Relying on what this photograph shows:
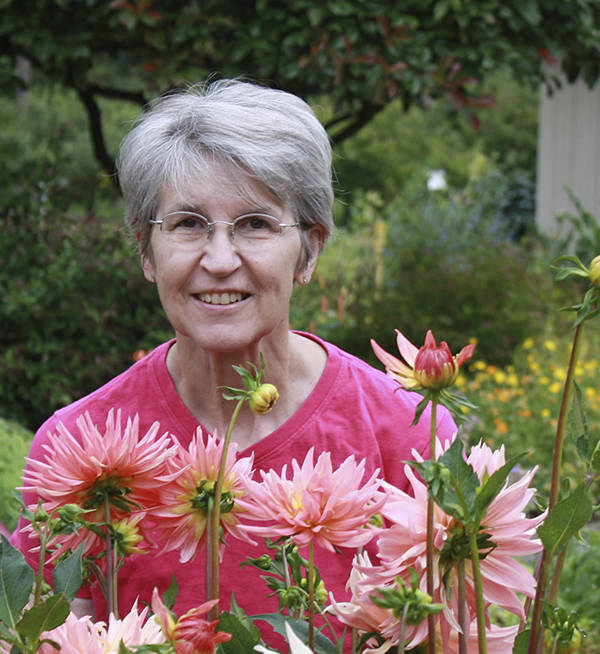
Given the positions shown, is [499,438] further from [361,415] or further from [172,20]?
[361,415]

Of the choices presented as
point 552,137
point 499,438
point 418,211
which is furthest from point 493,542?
point 552,137

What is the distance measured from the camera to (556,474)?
675mm

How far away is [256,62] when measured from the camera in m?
3.92

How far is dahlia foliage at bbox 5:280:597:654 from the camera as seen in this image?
617mm

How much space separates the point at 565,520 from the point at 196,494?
27cm

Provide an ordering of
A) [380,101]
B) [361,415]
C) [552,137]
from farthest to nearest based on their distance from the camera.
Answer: [552,137] → [380,101] → [361,415]

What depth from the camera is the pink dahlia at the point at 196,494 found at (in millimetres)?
730

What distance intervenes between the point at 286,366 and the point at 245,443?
16 cm

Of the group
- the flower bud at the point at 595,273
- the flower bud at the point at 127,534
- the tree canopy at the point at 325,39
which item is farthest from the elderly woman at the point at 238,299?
the tree canopy at the point at 325,39

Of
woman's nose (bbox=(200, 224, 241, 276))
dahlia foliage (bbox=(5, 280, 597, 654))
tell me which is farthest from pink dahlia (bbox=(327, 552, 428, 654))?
woman's nose (bbox=(200, 224, 241, 276))

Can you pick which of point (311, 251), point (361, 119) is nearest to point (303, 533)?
point (311, 251)

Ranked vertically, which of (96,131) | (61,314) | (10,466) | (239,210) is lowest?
(10,466)

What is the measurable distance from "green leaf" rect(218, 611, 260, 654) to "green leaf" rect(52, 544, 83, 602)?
11 centimetres

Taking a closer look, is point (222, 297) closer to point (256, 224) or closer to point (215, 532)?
point (256, 224)
